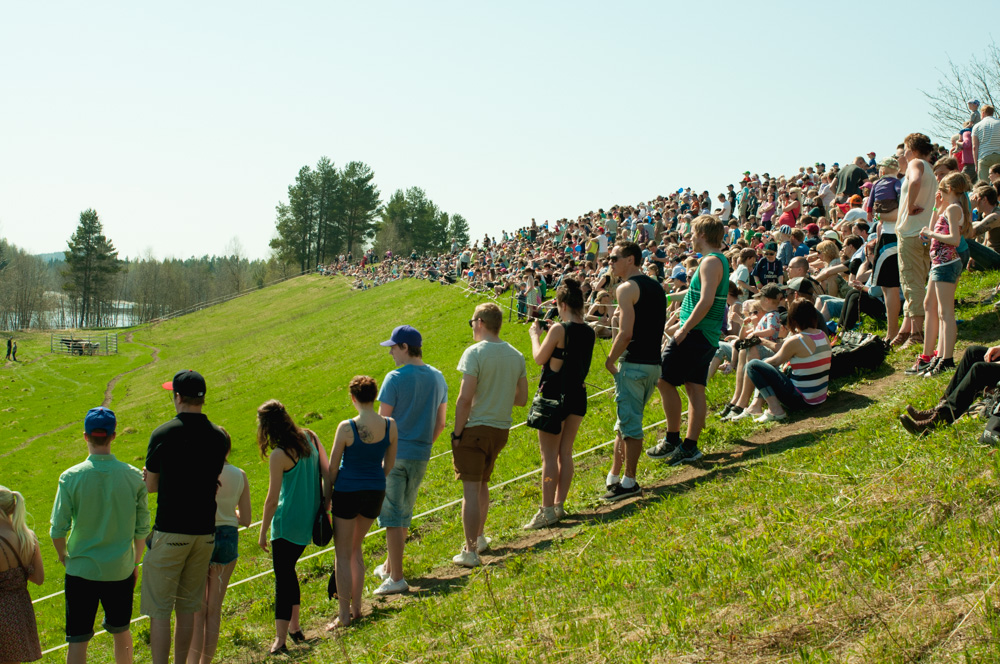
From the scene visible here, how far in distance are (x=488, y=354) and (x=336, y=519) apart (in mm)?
1737

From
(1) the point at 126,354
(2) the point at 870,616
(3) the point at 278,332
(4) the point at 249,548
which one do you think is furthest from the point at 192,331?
(2) the point at 870,616

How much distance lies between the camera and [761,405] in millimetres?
8703

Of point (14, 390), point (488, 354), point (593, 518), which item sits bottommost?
point (14, 390)

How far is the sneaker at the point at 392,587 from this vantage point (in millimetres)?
6480

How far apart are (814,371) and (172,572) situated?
622 centimetres

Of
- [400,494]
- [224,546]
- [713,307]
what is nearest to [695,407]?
[713,307]

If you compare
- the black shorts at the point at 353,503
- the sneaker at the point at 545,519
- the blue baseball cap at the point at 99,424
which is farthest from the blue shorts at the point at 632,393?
the blue baseball cap at the point at 99,424

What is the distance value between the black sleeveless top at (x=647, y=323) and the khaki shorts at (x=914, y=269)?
338 cm

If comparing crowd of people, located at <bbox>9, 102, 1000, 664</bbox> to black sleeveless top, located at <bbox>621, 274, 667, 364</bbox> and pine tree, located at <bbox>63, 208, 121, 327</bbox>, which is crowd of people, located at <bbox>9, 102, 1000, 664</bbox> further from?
pine tree, located at <bbox>63, 208, 121, 327</bbox>

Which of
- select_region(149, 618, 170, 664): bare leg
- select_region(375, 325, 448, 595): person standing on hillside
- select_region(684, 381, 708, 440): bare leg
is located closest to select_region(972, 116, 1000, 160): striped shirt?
select_region(684, 381, 708, 440): bare leg

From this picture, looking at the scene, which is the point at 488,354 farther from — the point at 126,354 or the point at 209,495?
the point at 126,354

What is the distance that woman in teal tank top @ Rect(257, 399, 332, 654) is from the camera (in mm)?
5910

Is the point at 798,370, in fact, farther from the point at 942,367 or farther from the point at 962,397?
the point at 962,397

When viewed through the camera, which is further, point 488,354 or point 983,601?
point 488,354
